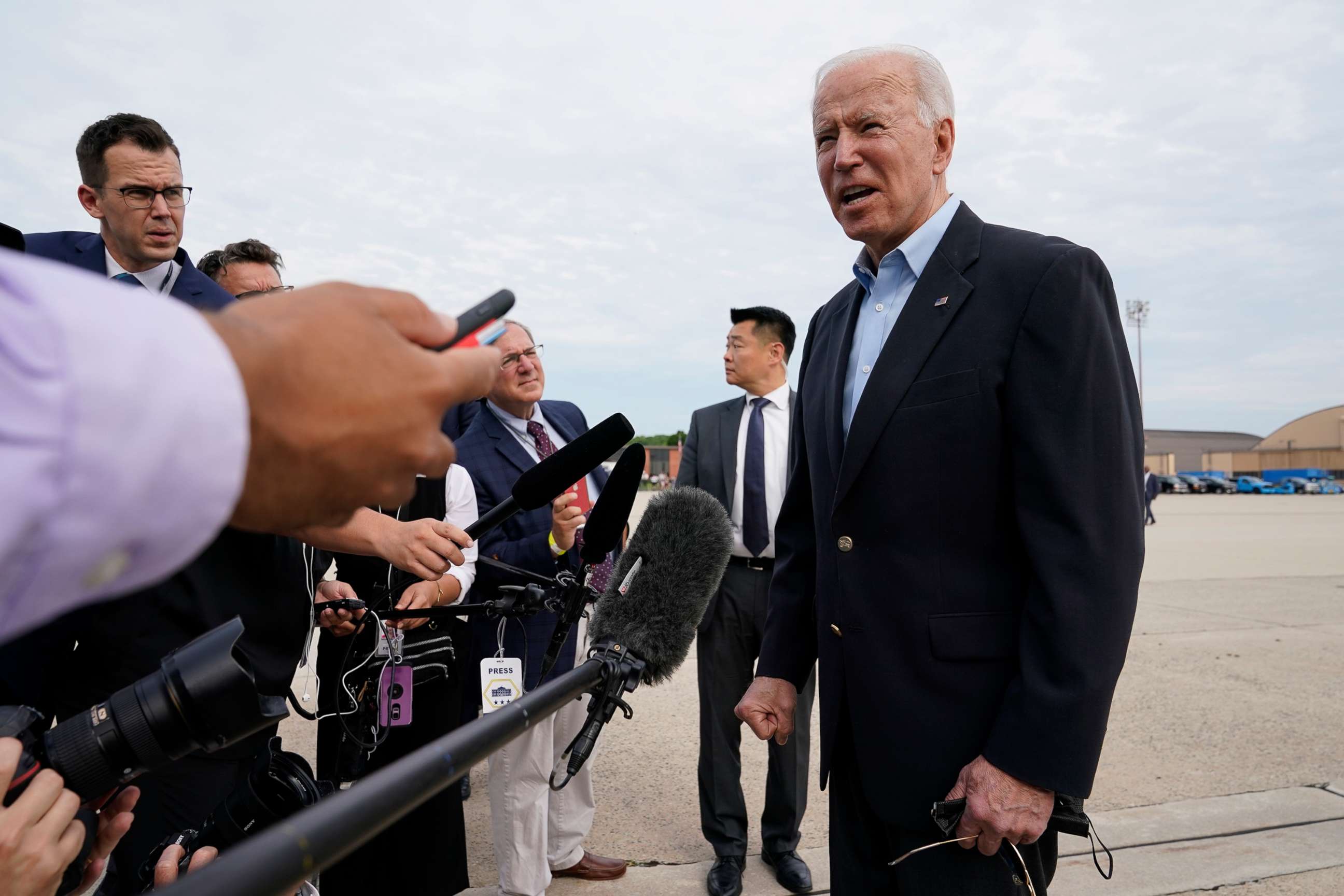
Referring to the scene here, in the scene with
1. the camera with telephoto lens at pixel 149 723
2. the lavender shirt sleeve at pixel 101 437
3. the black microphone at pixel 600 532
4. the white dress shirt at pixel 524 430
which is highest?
the white dress shirt at pixel 524 430

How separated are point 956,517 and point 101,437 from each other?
1.79 meters

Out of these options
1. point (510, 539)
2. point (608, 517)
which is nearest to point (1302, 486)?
point (510, 539)

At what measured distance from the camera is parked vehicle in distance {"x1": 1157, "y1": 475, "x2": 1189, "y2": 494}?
199 ft

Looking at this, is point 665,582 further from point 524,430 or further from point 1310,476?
point 1310,476

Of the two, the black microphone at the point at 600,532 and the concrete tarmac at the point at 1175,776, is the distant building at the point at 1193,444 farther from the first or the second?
the black microphone at the point at 600,532

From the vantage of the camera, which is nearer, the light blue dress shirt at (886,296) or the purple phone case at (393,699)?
the light blue dress shirt at (886,296)

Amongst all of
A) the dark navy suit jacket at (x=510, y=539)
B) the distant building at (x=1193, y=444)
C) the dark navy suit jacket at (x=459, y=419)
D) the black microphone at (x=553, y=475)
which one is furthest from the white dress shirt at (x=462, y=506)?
the distant building at (x=1193, y=444)

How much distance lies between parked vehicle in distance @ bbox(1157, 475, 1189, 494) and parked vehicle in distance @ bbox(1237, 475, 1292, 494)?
168 inches

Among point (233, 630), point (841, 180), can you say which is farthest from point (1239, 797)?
point (233, 630)

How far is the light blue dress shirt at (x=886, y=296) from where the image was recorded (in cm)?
227

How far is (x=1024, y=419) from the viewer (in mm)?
1890

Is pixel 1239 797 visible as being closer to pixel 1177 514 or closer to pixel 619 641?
pixel 619 641

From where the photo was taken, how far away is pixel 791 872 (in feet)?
13.1

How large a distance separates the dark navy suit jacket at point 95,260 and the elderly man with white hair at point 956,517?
6.24 ft
